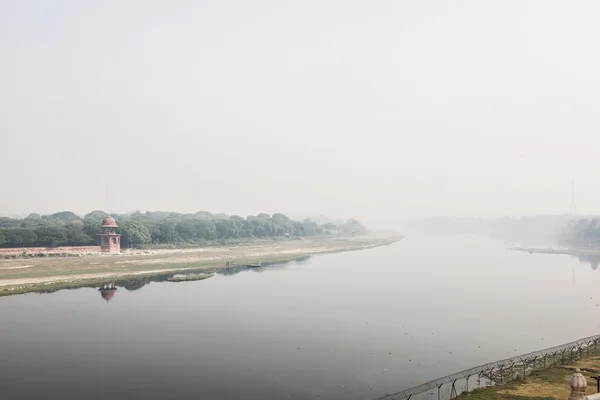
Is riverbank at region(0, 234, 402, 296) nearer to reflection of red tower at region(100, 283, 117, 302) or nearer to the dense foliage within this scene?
reflection of red tower at region(100, 283, 117, 302)

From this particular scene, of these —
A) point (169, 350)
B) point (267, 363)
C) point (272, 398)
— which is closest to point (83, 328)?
point (169, 350)

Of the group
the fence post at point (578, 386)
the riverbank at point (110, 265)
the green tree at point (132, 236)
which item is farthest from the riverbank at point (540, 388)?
the green tree at point (132, 236)

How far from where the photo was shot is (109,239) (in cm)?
11419

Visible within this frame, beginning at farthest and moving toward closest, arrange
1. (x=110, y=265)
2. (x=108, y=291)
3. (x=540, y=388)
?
(x=110, y=265) → (x=108, y=291) → (x=540, y=388)

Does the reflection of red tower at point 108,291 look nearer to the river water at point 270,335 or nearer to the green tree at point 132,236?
the river water at point 270,335

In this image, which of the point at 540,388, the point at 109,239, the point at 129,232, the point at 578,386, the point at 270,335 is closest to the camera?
the point at 578,386

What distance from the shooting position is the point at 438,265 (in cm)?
12100

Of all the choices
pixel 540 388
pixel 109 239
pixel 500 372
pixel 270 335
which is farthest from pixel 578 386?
pixel 109 239

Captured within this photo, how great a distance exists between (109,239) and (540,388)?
10328cm

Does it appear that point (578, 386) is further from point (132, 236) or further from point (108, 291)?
point (132, 236)

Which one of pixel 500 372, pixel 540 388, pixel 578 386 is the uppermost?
pixel 578 386

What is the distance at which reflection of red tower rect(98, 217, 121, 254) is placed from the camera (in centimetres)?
11338

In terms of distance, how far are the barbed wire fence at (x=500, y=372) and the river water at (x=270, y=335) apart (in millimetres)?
1546

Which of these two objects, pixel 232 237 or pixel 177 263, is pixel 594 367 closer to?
pixel 177 263
